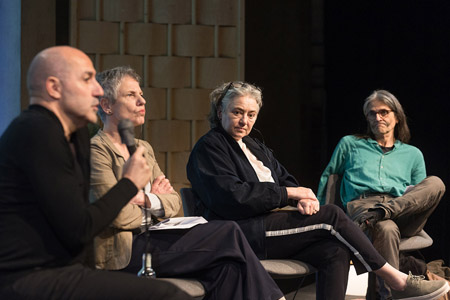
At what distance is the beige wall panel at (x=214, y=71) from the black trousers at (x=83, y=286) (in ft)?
8.61

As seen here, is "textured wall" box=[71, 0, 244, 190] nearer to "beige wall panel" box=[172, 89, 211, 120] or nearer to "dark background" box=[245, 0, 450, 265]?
"beige wall panel" box=[172, 89, 211, 120]

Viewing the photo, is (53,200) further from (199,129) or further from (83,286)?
(199,129)

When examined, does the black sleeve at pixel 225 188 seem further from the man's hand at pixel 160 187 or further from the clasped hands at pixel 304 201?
the man's hand at pixel 160 187

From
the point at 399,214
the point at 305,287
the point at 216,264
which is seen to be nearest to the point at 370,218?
the point at 399,214

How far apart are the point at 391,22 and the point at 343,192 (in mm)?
1460

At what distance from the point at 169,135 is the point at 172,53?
55 cm

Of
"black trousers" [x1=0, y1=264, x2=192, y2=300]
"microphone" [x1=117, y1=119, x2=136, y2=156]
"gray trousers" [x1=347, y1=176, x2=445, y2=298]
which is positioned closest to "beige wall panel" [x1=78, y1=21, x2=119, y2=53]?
"gray trousers" [x1=347, y1=176, x2=445, y2=298]

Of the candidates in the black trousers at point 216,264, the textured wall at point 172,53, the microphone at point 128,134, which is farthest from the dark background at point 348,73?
the microphone at point 128,134

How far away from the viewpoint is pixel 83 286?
183 cm

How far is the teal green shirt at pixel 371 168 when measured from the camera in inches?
159

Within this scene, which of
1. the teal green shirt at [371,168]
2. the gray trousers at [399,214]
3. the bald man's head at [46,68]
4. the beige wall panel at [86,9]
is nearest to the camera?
the bald man's head at [46,68]

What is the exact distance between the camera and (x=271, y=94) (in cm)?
452

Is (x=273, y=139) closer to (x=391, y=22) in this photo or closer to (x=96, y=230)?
(x=391, y=22)

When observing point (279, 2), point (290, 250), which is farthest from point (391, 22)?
point (290, 250)
